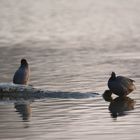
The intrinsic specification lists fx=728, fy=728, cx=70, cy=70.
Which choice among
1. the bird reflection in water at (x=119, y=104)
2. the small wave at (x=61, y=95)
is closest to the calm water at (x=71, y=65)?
the bird reflection in water at (x=119, y=104)

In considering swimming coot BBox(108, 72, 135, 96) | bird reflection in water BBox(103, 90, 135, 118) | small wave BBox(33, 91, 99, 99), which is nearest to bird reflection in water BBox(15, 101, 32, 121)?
small wave BBox(33, 91, 99, 99)

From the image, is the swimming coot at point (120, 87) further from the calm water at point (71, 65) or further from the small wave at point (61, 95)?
the small wave at point (61, 95)

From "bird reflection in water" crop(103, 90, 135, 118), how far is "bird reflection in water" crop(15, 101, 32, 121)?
2143mm

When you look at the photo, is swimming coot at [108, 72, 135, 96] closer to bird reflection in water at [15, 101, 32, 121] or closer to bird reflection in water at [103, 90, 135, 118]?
bird reflection in water at [103, 90, 135, 118]

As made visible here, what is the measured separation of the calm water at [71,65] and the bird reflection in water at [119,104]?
12mm

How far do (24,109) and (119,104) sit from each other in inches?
113

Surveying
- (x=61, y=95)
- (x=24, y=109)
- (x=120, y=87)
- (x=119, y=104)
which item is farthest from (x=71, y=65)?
(x=24, y=109)

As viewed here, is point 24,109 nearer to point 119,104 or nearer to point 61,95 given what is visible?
point 61,95

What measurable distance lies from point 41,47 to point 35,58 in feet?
16.5

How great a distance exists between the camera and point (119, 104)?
20.6 meters

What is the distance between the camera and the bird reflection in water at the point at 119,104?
62.0 ft

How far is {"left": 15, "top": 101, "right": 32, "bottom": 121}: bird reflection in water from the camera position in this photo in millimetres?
18167

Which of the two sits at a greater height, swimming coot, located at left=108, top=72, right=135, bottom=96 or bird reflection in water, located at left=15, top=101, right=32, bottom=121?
swimming coot, located at left=108, top=72, right=135, bottom=96

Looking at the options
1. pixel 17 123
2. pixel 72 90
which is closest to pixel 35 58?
pixel 72 90
